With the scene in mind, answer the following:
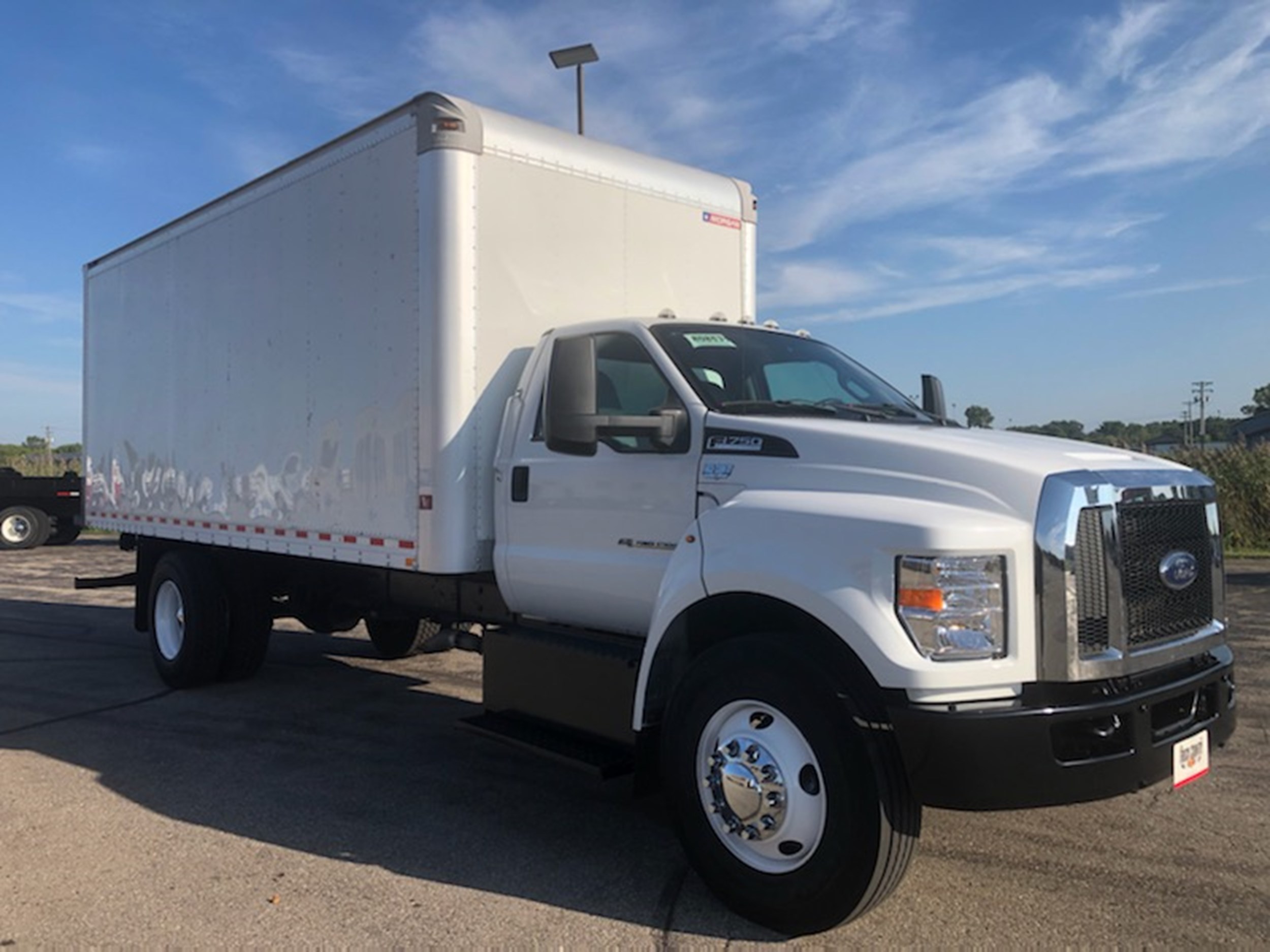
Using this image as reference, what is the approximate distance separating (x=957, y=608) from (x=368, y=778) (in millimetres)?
3649

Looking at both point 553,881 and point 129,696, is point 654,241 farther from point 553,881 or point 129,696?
point 129,696

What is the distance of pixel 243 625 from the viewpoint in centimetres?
780

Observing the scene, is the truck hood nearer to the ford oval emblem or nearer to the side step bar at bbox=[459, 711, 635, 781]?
the ford oval emblem

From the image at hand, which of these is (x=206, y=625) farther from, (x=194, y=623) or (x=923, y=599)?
(x=923, y=599)

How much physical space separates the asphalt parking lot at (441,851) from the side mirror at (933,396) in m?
2.11

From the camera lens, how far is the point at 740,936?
364 centimetres

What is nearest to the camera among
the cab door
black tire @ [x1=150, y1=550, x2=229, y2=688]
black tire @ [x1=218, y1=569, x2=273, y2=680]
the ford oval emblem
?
the ford oval emblem

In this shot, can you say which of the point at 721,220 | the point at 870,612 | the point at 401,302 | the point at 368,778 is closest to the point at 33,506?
the point at 368,778

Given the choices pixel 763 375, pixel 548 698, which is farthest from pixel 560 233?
pixel 548 698

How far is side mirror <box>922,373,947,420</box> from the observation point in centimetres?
555

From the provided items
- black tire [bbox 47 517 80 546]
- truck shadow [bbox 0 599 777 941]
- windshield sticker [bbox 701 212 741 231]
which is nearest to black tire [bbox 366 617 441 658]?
truck shadow [bbox 0 599 777 941]

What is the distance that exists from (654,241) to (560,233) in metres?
0.71

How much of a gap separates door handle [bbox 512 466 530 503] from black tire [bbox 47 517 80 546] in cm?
2056

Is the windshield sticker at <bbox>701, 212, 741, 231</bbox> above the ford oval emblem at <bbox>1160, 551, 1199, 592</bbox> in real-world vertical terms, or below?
above
